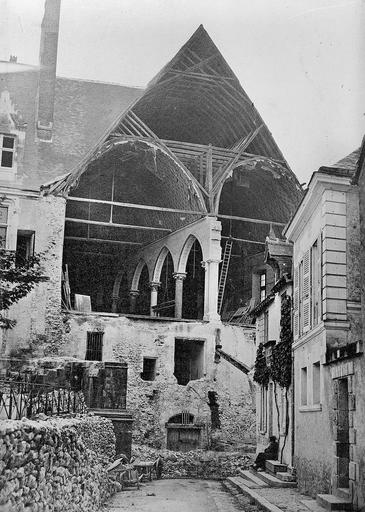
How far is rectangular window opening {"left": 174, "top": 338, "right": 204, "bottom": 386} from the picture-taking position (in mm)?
24500

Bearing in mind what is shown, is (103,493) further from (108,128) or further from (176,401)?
(108,128)

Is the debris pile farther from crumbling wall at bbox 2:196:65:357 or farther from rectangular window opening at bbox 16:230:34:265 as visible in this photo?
rectangular window opening at bbox 16:230:34:265

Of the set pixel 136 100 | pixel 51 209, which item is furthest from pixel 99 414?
pixel 136 100

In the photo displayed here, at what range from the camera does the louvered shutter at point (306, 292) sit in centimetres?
→ 1432

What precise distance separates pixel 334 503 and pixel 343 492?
0.44 m

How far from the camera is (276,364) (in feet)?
59.4

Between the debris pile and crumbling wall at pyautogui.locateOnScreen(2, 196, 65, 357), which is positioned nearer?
crumbling wall at pyautogui.locateOnScreen(2, 196, 65, 357)

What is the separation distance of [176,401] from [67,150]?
8.67m

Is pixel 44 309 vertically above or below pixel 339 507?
above

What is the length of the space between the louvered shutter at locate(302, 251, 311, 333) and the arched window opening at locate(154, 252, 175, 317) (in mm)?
12950

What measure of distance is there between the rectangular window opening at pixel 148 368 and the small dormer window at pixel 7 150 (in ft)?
26.0

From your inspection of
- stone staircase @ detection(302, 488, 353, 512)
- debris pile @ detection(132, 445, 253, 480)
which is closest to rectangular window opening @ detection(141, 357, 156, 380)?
debris pile @ detection(132, 445, 253, 480)

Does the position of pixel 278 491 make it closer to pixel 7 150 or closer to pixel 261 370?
pixel 261 370

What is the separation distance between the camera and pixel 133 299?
28.3 m
